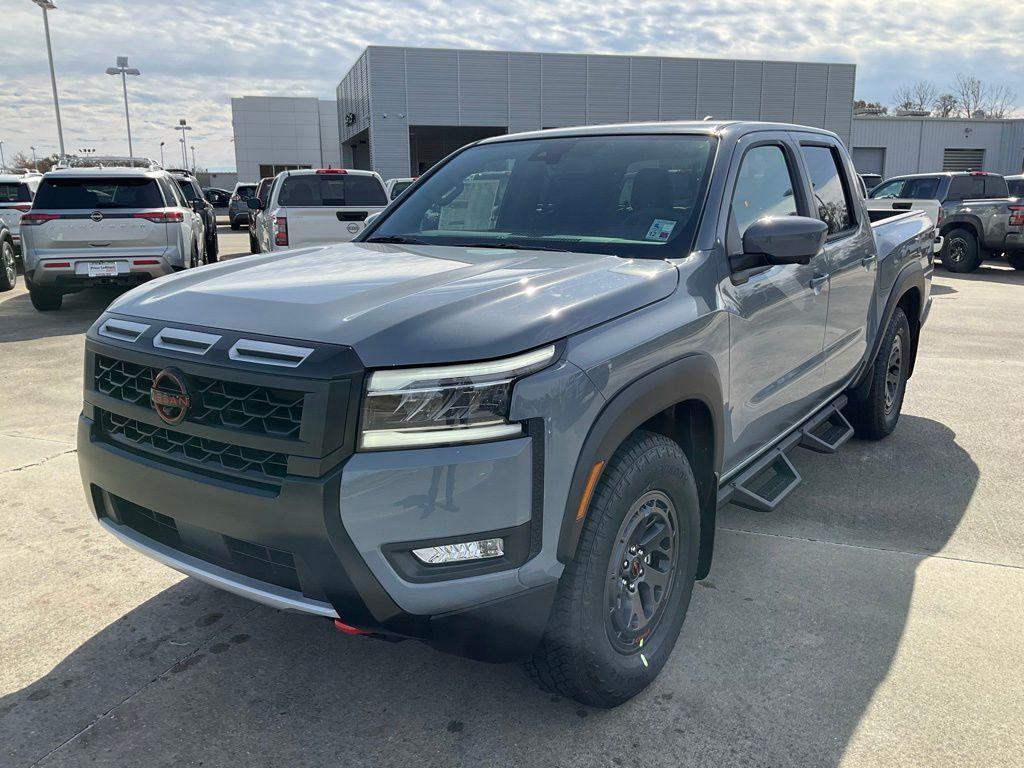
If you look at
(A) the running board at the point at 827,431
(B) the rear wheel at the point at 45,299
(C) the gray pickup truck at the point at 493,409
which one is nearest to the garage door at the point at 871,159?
(B) the rear wheel at the point at 45,299

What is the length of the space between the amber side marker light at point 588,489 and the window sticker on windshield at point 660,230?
42.8 inches

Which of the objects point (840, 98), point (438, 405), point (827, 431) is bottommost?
point (827, 431)

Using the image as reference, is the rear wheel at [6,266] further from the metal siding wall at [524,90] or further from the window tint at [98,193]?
the metal siding wall at [524,90]

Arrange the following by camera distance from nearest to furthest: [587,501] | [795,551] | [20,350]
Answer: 1. [587,501]
2. [795,551]
3. [20,350]

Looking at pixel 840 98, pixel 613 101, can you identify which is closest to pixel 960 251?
pixel 613 101

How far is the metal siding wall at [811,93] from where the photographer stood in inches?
1535

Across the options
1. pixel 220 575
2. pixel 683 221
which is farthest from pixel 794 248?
pixel 220 575

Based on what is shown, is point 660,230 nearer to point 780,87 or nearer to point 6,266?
point 6,266

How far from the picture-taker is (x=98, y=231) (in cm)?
998

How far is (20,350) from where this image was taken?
834 centimetres

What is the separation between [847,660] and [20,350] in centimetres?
835

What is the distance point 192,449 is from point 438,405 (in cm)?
79

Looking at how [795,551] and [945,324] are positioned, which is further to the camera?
[945,324]

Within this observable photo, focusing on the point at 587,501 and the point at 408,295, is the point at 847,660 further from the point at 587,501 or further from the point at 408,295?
the point at 408,295
